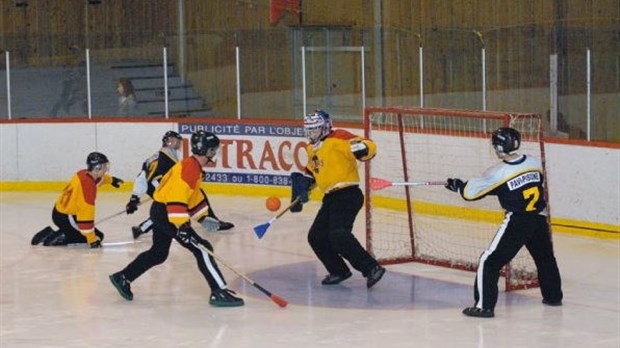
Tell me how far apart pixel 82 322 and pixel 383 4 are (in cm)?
1064

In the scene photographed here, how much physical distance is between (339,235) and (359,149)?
0.66 meters

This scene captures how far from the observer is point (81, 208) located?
1296cm

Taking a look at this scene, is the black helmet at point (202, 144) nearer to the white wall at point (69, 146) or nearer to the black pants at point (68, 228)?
the black pants at point (68, 228)

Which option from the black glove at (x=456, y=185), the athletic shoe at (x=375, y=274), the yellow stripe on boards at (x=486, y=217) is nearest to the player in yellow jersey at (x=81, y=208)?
the yellow stripe on boards at (x=486, y=217)

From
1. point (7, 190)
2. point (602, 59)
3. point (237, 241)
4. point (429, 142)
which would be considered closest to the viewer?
point (237, 241)

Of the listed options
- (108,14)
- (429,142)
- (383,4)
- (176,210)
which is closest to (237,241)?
(429,142)

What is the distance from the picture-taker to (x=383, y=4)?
19.8 m

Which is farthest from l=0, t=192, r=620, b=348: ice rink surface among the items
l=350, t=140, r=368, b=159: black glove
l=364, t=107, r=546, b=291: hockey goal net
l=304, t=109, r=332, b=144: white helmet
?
l=304, t=109, r=332, b=144: white helmet

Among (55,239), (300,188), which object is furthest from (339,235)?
(55,239)

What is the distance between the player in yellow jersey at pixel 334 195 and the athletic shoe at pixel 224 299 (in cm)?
90

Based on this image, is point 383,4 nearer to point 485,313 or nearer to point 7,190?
point 7,190

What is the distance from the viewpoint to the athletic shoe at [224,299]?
34.2ft

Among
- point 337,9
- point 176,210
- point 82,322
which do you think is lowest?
point 82,322

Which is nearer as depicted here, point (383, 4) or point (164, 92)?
point (164, 92)
